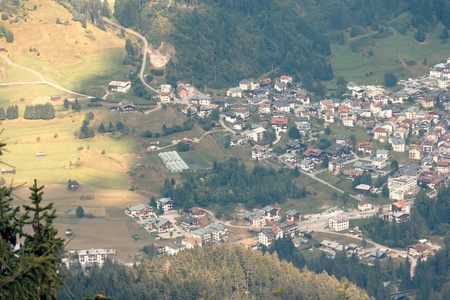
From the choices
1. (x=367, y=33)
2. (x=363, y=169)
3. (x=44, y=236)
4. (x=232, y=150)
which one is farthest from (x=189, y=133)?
(x=44, y=236)

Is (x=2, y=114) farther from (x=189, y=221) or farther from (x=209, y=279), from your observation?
(x=209, y=279)

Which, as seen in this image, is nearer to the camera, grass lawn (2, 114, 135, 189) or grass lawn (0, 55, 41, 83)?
grass lawn (2, 114, 135, 189)

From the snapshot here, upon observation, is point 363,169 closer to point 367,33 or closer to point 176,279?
point 176,279

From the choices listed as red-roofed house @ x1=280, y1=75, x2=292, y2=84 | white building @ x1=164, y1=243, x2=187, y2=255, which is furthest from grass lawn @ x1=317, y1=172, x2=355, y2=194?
red-roofed house @ x1=280, y1=75, x2=292, y2=84

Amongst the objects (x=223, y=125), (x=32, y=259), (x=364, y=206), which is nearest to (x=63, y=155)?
(x=223, y=125)

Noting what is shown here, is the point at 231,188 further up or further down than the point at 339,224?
further up

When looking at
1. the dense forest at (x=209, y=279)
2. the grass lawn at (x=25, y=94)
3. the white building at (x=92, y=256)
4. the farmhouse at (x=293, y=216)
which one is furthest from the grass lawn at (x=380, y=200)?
the grass lawn at (x=25, y=94)

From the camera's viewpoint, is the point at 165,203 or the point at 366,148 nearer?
the point at 165,203

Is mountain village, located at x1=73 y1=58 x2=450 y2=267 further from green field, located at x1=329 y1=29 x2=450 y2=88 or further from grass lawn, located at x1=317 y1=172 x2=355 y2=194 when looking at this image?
green field, located at x1=329 y1=29 x2=450 y2=88
